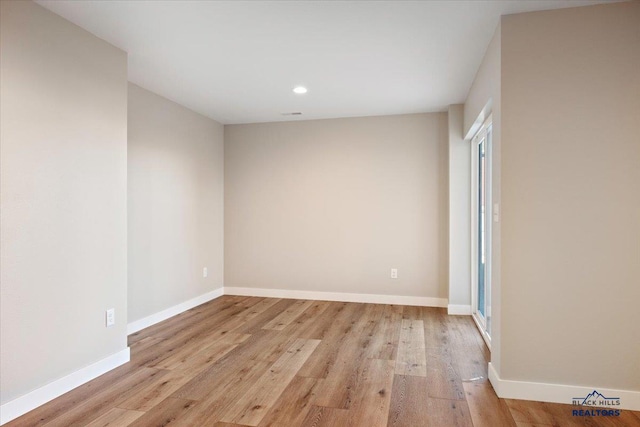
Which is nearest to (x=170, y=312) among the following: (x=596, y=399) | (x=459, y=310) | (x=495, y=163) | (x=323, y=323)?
(x=323, y=323)

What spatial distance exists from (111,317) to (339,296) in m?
2.93

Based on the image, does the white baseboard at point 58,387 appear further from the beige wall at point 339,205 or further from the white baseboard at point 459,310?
the white baseboard at point 459,310

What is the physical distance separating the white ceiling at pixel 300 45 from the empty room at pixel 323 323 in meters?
0.02

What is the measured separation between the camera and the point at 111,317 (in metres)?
2.93

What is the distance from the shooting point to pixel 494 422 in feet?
7.15

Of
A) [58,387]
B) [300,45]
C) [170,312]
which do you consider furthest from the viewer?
[170,312]

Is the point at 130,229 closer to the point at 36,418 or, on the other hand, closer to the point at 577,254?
the point at 36,418

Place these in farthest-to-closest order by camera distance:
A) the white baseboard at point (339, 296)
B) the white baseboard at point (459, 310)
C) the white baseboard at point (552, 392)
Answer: the white baseboard at point (339, 296)
the white baseboard at point (459, 310)
the white baseboard at point (552, 392)

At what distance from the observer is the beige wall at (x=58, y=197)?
2230mm

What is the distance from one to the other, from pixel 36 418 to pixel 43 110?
1859 mm

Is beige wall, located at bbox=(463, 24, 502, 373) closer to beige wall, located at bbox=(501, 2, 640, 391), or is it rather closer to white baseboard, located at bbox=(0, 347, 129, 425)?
beige wall, located at bbox=(501, 2, 640, 391)

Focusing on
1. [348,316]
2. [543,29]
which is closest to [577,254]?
[543,29]

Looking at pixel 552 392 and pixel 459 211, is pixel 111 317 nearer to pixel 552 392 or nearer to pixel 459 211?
pixel 552 392

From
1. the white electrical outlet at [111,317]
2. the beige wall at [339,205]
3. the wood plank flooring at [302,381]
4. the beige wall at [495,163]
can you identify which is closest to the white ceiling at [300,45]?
the beige wall at [495,163]
